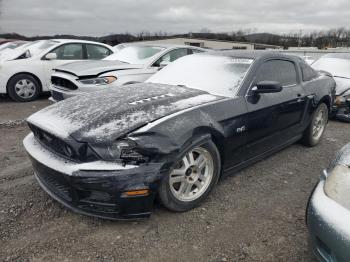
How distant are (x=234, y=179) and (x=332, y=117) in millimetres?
4083

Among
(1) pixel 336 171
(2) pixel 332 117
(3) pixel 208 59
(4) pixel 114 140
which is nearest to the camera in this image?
(1) pixel 336 171

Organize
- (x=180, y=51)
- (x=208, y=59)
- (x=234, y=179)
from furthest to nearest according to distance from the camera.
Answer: (x=180, y=51)
(x=208, y=59)
(x=234, y=179)

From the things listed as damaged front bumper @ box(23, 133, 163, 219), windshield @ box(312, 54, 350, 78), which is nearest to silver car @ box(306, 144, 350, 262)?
damaged front bumper @ box(23, 133, 163, 219)

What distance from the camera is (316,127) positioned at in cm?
480

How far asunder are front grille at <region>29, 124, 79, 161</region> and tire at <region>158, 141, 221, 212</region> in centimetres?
76

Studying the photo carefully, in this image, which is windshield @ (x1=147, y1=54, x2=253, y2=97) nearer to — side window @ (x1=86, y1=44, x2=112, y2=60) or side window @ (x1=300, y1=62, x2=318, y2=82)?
side window @ (x1=300, y1=62, x2=318, y2=82)

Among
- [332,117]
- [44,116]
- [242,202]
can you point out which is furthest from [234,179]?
[332,117]

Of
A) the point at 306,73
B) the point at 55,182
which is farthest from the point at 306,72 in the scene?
the point at 55,182

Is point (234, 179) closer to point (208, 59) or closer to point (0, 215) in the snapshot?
point (208, 59)

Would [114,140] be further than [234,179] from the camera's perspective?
No

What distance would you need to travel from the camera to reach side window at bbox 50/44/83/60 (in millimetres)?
7793

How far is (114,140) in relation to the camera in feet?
7.81

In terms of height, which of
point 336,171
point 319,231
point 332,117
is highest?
point 336,171

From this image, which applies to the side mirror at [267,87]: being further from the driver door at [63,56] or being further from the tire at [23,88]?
the tire at [23,88]
